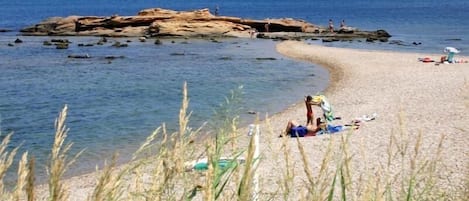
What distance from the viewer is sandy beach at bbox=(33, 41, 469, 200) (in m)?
8.40

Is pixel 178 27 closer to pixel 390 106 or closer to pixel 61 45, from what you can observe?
pixel 61 45

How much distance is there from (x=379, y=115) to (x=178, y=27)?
120 ft

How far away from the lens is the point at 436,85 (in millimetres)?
23094

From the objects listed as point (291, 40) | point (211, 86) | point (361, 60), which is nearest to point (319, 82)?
point (211, 86)

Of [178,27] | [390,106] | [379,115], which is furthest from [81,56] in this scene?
[379,115]

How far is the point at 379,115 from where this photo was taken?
17.6 m

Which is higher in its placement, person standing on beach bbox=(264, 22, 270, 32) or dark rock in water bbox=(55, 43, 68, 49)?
person standing on beach bbox=(264, 22, 270, 32)

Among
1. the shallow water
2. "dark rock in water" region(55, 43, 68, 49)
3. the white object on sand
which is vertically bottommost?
the shallow water

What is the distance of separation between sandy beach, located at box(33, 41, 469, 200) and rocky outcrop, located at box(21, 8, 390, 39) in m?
15.7

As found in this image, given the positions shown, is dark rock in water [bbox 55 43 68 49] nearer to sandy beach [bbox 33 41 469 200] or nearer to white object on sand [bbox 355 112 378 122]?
sandy beach [bbox 33 41 469 200]

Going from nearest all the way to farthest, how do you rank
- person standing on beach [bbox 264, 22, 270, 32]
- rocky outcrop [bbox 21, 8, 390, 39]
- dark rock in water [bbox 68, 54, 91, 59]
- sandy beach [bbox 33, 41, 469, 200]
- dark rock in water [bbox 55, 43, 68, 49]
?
sandy beach [bbox 33, 41, 469, 200] < dark rock in water [bbox 68, 54, 91, 59] < dark rock in water [bbox 55, 43, 68, 49] < rocky outcrop [bbox 21, 8, 390, 39] < person standing on beach [bbox 264, 22, 270, 32]

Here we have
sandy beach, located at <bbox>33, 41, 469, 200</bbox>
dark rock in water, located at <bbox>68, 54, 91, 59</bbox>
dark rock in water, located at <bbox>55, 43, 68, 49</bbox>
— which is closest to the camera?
sandy beach, located at <bbox>33, 41, 469, 200</bbox>

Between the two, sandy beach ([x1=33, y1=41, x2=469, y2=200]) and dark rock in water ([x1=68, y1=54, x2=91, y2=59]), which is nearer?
sandy beach ([x1=33, y1=41, x2=469, y2=200])

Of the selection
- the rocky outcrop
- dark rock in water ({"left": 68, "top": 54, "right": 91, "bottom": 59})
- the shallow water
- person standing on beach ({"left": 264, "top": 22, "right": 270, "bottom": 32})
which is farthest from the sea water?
person standing on beach ({"left": 264, "top": 22, "right": 270, "bottom": 32})
